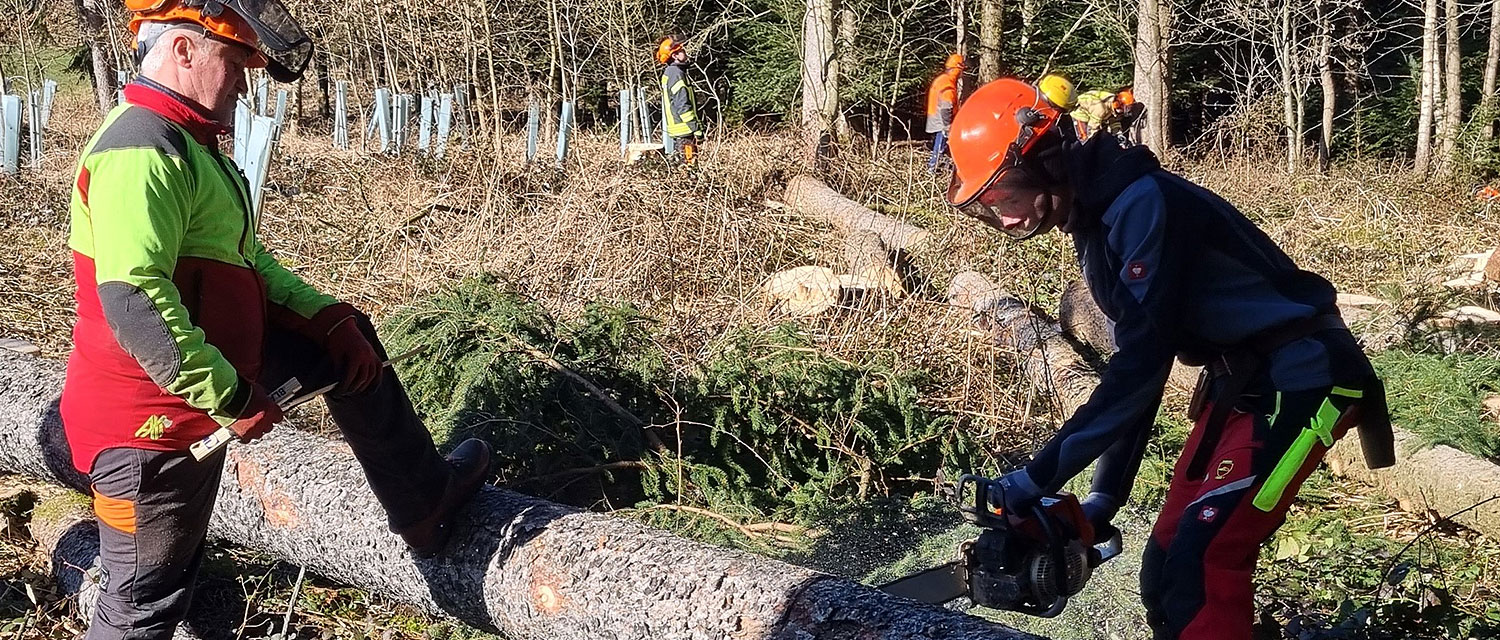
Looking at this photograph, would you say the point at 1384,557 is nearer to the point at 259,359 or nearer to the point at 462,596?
the point at 462,596

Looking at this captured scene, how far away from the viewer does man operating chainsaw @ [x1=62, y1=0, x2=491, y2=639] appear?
2.30 metres

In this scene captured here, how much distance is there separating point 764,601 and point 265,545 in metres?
1.74

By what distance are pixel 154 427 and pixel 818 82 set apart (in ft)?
34.2

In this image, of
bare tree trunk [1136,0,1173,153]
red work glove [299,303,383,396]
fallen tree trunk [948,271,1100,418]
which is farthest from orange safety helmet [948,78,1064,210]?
Result: bare tree trunk [1136,0,1173,153]

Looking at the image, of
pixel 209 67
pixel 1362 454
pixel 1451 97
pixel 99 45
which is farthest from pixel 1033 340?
pixel 99 45

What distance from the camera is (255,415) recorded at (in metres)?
2.50

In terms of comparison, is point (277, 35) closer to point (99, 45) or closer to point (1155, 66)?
point (1155, 66)

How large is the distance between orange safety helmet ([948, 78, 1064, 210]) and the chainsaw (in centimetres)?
66

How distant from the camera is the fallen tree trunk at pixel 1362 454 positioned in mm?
4082

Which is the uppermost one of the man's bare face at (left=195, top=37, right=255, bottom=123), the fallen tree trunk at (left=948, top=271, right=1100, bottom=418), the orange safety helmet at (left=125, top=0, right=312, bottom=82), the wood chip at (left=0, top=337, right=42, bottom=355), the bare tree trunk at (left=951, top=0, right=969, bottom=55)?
the bare tree trunk at (left=951, top=0, right=969, bottom=55)

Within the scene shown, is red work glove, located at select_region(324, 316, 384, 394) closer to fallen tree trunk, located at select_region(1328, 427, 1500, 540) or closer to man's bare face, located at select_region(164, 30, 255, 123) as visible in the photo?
man's bare face, located at select_region(164, 30, 255, 123)

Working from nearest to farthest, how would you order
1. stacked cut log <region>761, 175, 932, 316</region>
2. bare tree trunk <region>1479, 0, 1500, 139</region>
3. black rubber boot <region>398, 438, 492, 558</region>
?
black rubber boot <region>398, 438, 492, 558</region>
stacked cut log <region>761, 175, 932, 316</region>
bare tree trunk <region>1479, 0, 1500, 139</region>

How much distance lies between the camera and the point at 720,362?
4.61 metres

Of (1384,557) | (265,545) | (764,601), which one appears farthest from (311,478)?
(1384,557)
